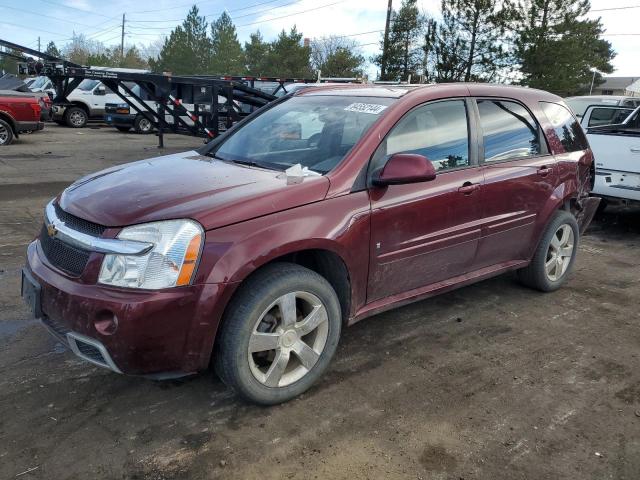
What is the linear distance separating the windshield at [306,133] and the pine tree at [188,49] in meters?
56.7

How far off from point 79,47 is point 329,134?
100 meters

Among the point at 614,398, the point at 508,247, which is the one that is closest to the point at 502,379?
the point at 614,398

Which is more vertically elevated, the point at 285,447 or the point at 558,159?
the point at 558,159

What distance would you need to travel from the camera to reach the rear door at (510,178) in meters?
4.01

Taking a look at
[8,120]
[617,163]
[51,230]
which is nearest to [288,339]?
[51,230]

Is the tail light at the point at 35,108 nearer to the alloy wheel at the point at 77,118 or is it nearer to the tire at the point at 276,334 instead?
the alloy wheel at the point at 77,118

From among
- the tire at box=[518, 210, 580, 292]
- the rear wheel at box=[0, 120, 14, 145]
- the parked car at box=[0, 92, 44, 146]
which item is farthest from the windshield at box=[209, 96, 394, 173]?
the rear wheel at box=[0, 120, 14, 145]

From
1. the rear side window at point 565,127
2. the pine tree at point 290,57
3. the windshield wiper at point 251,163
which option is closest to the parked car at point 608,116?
the rear side window at point 565,127

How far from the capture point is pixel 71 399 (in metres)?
3.02

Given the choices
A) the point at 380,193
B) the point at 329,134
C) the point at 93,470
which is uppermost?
the point at 329,134

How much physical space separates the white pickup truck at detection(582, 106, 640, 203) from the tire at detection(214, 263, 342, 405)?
18.3 ft

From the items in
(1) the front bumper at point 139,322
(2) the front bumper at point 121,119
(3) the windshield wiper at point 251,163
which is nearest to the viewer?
(1) the front bumper at point 139,322

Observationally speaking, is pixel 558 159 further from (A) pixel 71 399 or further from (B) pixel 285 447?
(A) pixel 71 399

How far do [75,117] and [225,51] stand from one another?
3972cm
